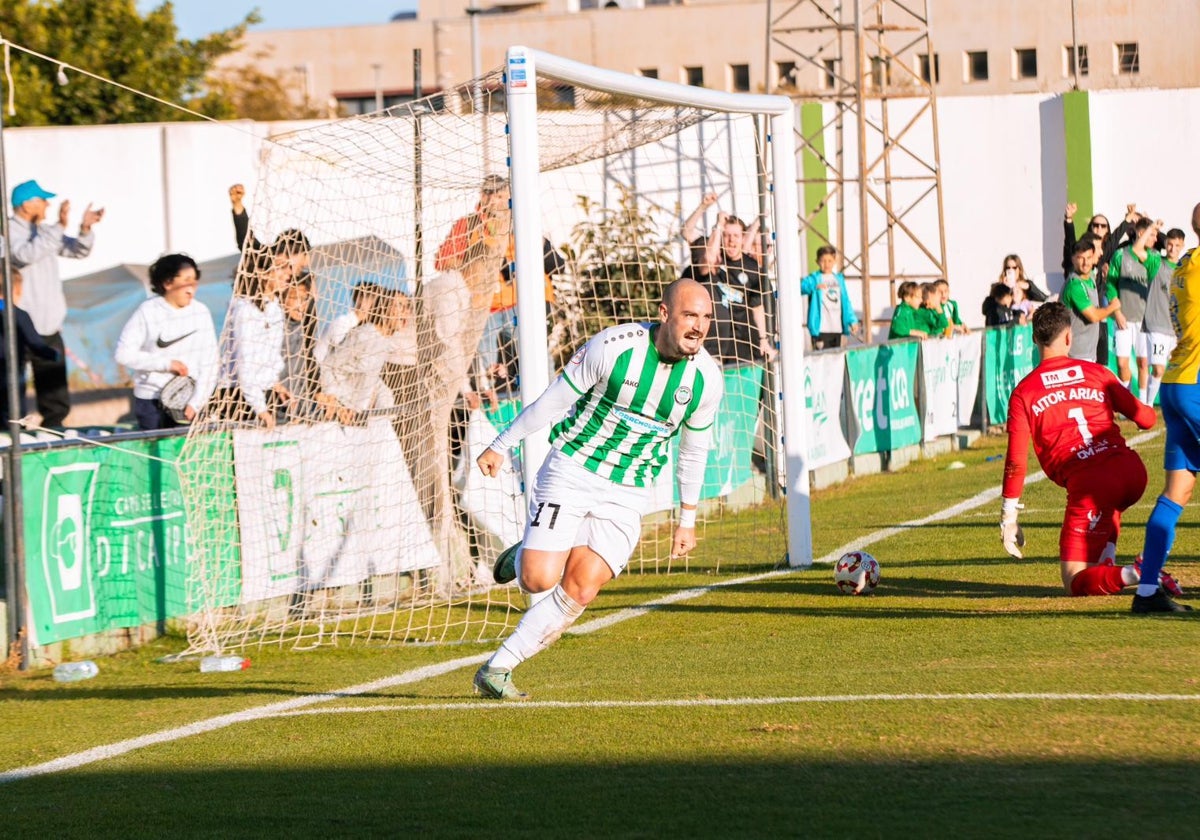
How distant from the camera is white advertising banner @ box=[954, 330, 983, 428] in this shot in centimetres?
2139

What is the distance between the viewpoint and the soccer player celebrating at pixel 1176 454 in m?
→ 9.23

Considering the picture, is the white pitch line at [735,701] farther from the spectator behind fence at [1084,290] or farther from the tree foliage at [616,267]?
the spectator behind fence at [1084,290]

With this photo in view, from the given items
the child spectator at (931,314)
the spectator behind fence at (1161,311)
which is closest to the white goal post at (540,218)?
the child spectator at (931,314)

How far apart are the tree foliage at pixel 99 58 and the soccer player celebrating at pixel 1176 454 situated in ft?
107

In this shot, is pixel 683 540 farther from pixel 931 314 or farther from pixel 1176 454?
pixel 931 314

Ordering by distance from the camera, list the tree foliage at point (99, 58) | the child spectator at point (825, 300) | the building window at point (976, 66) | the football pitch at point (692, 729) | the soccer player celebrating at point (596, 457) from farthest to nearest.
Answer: the building window at point (976, 66) < the tree foliage at point (99, 58) < the child spectator at point (825, 300) < the soccer player celebrating at point (596, 457) < the football pitch at point (692, 729)

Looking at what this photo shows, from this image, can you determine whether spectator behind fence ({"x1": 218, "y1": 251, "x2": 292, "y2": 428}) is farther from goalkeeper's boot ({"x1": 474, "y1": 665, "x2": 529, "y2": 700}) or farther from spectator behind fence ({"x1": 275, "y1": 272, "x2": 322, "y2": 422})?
goalkeeper's boot ({"x1": 474, "y1": 665, "x2": 529, "y2": 700})

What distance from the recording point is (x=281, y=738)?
764cm

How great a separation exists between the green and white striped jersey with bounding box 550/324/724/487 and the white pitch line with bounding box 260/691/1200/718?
105 centimetres

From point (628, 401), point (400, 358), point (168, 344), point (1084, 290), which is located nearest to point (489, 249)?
point (400, 358)

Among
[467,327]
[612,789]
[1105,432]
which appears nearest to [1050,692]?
[612,789]

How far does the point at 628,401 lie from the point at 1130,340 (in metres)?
14.6

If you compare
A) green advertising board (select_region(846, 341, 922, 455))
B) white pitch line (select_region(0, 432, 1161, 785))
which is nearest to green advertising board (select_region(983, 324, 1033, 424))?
green advertising board (select_region(846, 341, 922, 455))

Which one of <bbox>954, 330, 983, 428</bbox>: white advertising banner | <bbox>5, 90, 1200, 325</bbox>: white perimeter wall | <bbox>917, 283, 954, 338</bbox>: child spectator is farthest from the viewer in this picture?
<bbox>5, 90, 1200, 325</bbox>: white perimeter wall
